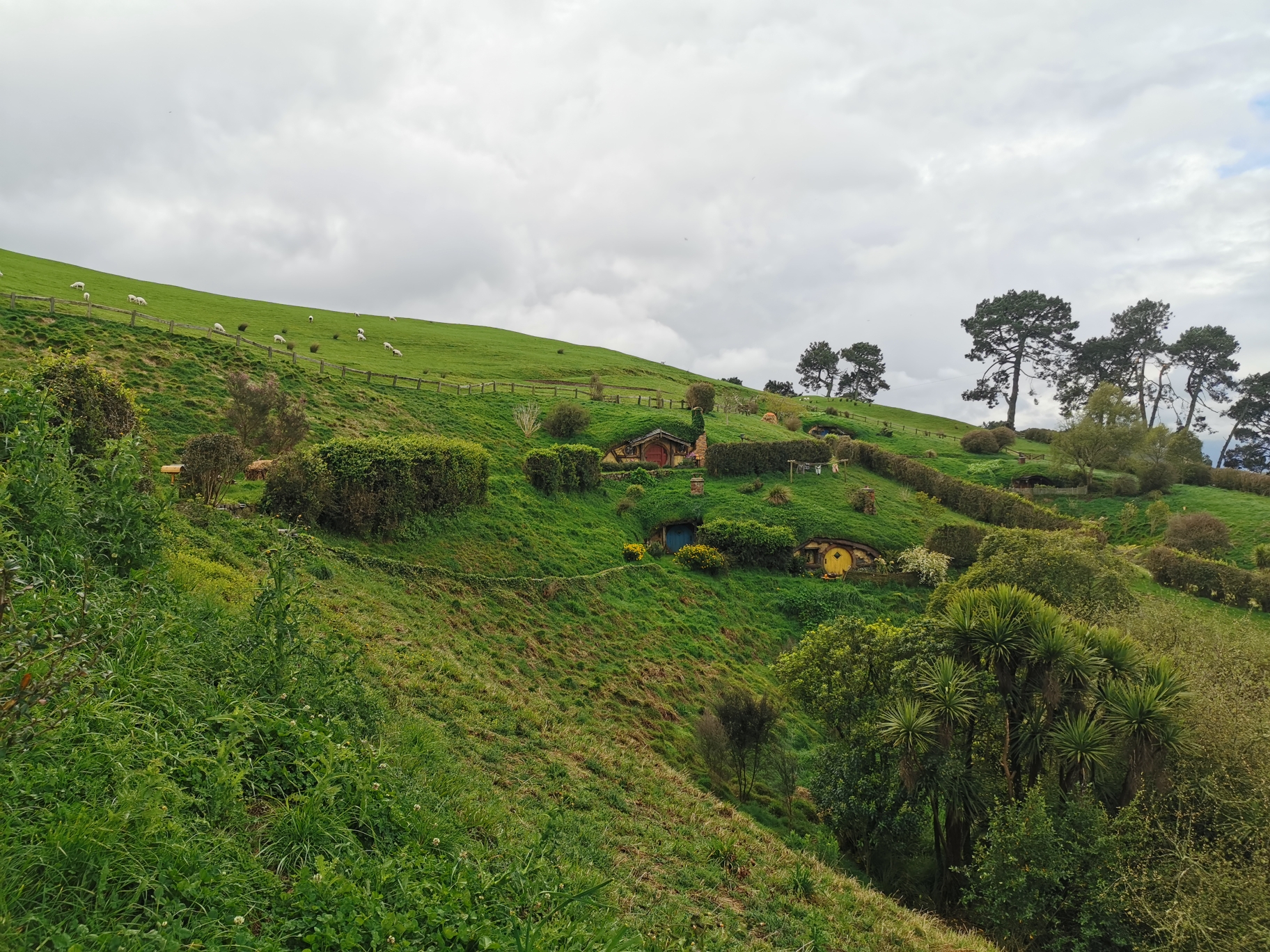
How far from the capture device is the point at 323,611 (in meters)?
12.8

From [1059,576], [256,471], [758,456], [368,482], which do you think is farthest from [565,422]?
[1059,576]

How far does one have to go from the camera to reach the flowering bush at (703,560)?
33.8 metres

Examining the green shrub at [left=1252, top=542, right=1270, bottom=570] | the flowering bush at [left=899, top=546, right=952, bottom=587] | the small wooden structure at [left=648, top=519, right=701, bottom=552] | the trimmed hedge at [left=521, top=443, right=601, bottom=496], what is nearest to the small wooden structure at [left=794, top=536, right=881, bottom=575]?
the flowering bush at [left=899, top=546, right=952, bottom=587]

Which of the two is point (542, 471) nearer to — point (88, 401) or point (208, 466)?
point (208, 466)

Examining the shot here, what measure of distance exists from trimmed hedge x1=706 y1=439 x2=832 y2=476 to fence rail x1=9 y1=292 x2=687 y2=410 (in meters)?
14.8

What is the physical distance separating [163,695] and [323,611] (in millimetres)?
7614

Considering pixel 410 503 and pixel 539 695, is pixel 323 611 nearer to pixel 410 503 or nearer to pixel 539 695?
pixel 539 695

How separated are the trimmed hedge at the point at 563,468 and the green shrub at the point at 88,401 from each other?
2028 cm

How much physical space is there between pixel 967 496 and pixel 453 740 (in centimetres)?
4719

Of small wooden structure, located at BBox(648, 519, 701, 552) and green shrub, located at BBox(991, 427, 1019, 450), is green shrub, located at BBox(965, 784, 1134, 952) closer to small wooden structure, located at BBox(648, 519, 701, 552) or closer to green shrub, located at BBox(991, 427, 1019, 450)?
small wooden structure, located at BBox(648, 519, 701, 552)

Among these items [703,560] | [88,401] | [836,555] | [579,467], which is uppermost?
[88,401]

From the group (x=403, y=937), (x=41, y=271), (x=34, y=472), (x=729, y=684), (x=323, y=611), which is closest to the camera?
(x=403, y=937)

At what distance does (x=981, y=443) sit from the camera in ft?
233

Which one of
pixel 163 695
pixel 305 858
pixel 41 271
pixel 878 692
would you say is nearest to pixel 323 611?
pixel 163 695
